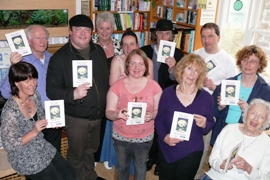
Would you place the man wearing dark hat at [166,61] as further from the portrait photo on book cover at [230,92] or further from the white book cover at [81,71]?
the white book cover at [81,71]

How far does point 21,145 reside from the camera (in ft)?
7.93

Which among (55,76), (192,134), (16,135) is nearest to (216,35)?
(192,134)

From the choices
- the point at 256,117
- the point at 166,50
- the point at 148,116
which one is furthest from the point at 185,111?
the point at 166,50

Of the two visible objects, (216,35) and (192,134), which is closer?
(192,134)

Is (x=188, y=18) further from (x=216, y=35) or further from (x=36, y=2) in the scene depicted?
(x=36, y=2)

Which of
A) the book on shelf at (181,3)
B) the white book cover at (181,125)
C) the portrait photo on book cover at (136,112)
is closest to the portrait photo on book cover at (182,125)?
the white book cover at (181,125)

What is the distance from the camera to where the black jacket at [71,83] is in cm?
279

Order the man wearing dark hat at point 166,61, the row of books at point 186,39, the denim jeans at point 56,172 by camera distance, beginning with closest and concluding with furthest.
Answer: the denim jeans at point 56,172 → the man wearing dark hat at point 166,61 → the row of books at point 186,39

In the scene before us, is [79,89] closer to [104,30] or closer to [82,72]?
[82,72]

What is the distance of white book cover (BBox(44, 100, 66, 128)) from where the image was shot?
8.54ft

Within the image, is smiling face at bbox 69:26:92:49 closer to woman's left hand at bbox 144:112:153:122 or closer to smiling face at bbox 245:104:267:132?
woman's left hand at bbox 144:112:153:122

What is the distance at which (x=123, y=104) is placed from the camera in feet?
9.14

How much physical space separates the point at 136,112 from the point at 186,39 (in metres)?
2.70

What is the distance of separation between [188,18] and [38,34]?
2884 mm
